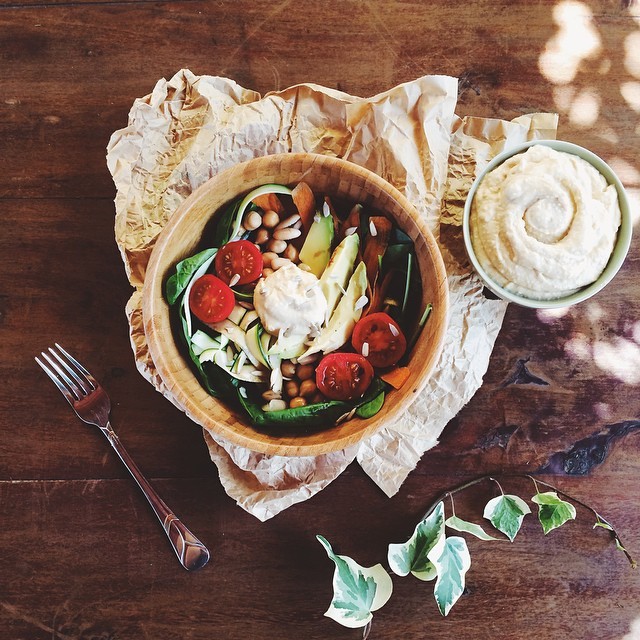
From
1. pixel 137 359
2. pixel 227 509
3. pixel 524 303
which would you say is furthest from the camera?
Result: pixel 227 509

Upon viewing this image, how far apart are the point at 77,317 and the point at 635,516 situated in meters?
1.94

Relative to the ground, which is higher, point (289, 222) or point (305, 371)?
point (289, 222)

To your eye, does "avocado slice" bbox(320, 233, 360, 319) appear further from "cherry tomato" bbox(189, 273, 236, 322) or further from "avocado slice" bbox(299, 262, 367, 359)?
"cherry tomato" bbox(189, 273, 236, 322)

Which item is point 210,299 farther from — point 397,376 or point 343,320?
point 397,376

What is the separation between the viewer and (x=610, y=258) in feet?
5.98

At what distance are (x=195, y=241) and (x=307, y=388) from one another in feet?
1.76

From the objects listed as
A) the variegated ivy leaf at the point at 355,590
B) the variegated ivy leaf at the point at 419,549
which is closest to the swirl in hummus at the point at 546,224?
the variegated ivy leaf at the point at 419,549

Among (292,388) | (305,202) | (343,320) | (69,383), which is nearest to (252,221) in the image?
(305,202)

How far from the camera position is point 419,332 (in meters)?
1.83

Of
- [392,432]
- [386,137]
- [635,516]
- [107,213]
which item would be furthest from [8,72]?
[635,516]

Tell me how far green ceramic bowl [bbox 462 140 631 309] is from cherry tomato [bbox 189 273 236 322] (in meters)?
0.69

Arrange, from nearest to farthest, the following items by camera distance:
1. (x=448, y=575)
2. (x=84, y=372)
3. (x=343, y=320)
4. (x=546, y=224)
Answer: (x=546, y=224), (x=343, y=320), (x=448, y=575), (x=84, y=372)

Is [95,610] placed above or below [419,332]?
below

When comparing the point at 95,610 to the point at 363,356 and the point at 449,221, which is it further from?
the point at 449,221
